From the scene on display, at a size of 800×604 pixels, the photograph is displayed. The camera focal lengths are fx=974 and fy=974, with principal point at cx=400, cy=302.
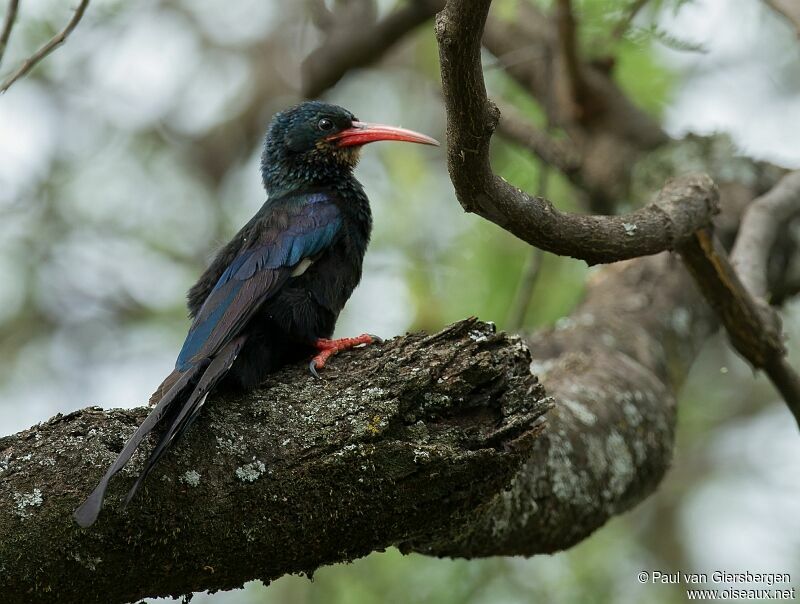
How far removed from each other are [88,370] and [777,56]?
6.17 m

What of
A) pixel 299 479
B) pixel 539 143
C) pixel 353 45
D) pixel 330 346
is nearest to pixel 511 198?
pixel 299 479

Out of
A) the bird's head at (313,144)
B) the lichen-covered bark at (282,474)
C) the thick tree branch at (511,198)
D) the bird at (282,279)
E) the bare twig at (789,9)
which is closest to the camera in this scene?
the thick tree branch at (511,198)

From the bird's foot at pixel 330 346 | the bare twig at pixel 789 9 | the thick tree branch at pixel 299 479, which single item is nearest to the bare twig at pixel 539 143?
→ the bare twig at pixel 789 9

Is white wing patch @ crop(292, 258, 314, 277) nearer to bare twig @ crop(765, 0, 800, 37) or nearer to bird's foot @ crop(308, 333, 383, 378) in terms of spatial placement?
bird's foot @ crop(308, 333, 383, 378)

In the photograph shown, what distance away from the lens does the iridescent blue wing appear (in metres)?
3.31

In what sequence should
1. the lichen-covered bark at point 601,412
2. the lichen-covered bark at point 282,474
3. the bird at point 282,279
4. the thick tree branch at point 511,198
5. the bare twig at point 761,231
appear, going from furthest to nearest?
the bare twig at point 761,231 → the lichen-covered bark at point 601,412 → the bird at point 282,279 → the lichen-covered bark at point 282,474 → the thick tree branch at point 511,198

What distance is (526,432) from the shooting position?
2.86 metres

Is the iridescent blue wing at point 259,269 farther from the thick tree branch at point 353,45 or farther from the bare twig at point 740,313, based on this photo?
the thick tree branch at point 353,45

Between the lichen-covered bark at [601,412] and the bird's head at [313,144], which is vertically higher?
the bird's head at [313,144]

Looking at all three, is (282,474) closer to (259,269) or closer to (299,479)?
(299,479)

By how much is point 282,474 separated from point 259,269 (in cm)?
118

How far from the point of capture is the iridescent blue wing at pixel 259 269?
10.9 ft

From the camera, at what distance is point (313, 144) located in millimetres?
4797

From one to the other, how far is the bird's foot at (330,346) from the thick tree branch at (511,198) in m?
0.73
